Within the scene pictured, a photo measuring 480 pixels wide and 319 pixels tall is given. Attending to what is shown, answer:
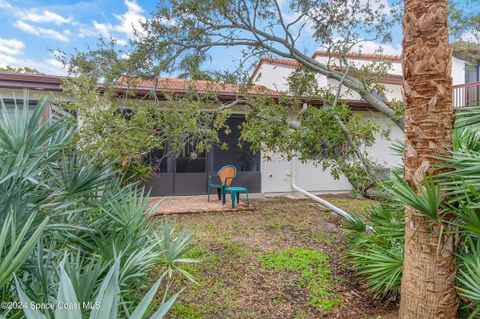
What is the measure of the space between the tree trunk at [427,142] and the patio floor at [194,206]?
20.9 ft

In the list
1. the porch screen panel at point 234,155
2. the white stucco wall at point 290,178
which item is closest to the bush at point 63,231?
the porch screen panel at point 234,155

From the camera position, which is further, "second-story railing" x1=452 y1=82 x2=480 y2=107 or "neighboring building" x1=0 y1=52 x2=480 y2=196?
"second-story railing" x1=452 y1=82 x2=480 y2=107

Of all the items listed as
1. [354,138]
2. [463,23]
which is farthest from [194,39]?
[463,23]

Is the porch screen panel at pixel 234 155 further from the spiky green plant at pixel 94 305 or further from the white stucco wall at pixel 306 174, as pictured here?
the spiky green plant at pixel 94 305

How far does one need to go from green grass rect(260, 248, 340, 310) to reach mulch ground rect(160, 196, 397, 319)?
10cm

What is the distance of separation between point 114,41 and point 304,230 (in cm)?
647

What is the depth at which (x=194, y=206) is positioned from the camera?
9.96 meters

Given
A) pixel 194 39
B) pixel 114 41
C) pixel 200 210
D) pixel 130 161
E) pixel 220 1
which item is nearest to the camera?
pixel 130 161

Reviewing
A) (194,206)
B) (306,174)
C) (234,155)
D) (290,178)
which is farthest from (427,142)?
(306,174)

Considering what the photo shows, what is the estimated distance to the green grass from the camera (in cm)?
473

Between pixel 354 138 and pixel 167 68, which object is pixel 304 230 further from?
pixel 167 68

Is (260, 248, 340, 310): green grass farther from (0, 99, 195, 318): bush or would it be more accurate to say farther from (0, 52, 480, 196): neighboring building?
(0, 52, 480, 196): neighboring building

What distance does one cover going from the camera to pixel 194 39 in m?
8.07

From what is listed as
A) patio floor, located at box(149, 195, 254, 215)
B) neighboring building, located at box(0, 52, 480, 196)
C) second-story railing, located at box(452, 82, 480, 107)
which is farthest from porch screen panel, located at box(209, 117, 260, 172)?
second-story railing, located at box(452, 82, 480, 107)
